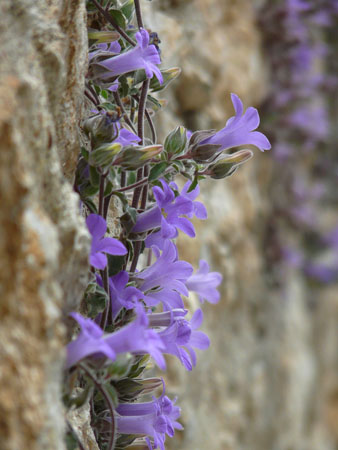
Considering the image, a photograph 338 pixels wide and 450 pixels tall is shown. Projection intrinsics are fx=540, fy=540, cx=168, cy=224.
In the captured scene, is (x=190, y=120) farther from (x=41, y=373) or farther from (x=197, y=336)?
(x=41, y=373)

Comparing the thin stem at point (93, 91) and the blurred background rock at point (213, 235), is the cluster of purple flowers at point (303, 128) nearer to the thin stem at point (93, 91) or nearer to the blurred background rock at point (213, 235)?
the blurred background rock at point (213, 235)

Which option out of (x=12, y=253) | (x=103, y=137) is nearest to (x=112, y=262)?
(x=103, y=137)

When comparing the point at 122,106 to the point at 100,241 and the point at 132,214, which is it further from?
the point at 100,241

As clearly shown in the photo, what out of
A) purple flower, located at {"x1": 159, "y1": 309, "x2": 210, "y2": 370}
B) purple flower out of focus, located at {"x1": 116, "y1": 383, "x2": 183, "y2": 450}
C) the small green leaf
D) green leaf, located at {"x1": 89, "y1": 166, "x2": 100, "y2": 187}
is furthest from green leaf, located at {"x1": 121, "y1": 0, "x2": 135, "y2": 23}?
purple flower out of focus, located at {"x1": 116, "y1": 383, "x2": 183, "y2": 450}

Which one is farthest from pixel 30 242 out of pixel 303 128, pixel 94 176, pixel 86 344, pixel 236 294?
pixel 303 128

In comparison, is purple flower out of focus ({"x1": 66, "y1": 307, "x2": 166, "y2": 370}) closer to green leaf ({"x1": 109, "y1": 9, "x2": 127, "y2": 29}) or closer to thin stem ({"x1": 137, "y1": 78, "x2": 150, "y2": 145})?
thin stem ({"x1": 137, "y1": 78, "x2": 150, "y2": 145})
